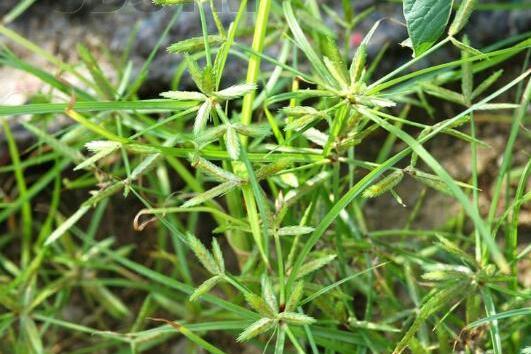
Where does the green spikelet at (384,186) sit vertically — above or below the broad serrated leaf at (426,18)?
below

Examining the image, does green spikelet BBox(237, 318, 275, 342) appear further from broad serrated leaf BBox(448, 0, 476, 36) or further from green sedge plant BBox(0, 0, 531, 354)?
broad serrated leaf BBox(448, 0, 476, 36)

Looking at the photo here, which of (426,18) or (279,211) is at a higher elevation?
(426,18)

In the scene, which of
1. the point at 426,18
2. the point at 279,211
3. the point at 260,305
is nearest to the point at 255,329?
the point at 260,305

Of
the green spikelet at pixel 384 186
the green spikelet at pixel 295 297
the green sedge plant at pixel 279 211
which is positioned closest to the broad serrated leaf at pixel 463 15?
the green sedge plant at pixel 279 211

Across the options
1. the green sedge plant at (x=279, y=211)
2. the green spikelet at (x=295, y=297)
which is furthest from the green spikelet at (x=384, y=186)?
the green spikelet at (x=295, y=297)

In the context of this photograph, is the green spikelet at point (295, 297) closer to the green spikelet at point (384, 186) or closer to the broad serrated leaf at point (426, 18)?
the green spikelet at point (384, 186)

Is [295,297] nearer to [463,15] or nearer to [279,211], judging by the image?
[279,211]

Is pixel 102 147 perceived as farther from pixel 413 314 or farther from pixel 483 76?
pixel 483 76

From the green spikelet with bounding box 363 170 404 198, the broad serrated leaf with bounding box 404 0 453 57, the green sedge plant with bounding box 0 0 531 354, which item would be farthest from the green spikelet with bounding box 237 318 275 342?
the broad serrated leaf with bounding box 404 0 453 57

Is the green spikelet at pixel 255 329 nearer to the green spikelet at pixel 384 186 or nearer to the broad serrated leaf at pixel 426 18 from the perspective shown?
the green spikelet at pixel 384 186
